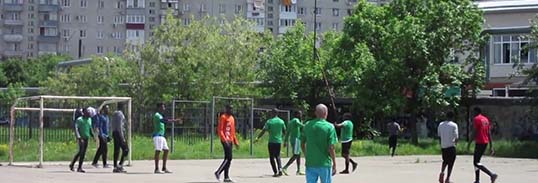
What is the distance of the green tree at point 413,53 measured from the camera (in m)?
46.8

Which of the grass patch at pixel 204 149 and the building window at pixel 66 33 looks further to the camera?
the building window at pixel 66 33

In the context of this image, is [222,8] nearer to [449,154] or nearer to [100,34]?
[100,34]

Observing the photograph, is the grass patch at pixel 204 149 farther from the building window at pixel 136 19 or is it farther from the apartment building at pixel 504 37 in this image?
the building window at pixel 136 19

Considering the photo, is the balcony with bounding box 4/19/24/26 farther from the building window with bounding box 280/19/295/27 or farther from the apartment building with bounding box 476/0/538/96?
the apartment building with bounding box 476/0/538/96

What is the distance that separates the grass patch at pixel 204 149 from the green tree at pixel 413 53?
8.79 feet

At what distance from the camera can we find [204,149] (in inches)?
1350

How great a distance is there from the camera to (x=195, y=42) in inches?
2048

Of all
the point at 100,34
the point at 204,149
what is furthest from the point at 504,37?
the point at 100,34

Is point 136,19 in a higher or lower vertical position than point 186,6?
lower

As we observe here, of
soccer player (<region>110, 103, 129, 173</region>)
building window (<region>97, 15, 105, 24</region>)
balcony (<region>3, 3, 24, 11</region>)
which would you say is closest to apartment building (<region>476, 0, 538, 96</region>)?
soccer player (<region>110, 103, 129, 173</region>)

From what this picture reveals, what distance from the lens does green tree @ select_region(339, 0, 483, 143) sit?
46.8 metres

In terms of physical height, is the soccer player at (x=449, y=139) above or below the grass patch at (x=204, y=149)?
above

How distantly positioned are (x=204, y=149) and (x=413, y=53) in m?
16.4

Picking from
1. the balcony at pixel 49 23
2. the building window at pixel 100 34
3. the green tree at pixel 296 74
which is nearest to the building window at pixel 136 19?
the building window at pixel 100 34
